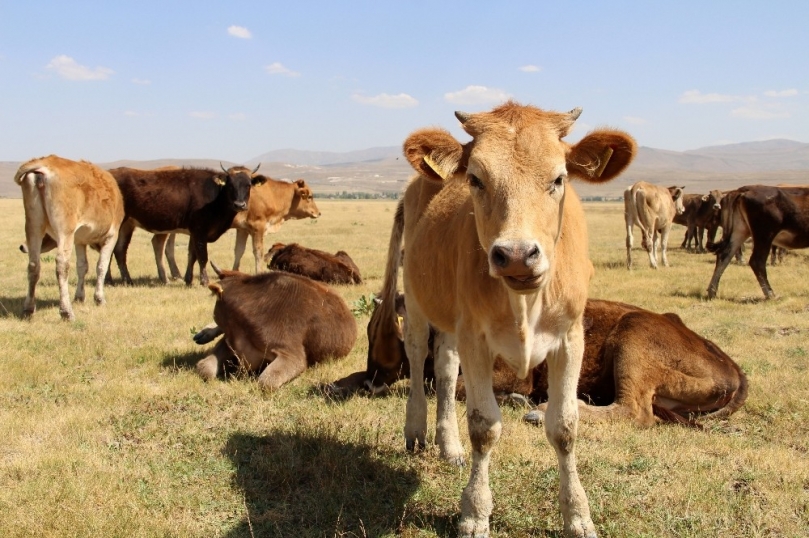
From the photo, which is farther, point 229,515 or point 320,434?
point 320,434

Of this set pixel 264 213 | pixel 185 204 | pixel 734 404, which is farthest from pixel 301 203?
pixel 734 404

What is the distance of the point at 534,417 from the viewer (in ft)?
18.6

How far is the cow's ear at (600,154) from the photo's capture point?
12.0ft

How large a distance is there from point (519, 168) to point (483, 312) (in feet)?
2.73

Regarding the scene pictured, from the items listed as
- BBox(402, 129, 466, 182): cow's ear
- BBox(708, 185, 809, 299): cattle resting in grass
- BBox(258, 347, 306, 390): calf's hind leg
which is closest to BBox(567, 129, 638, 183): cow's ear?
BBox(402, 129, 466, 182): cow's ear

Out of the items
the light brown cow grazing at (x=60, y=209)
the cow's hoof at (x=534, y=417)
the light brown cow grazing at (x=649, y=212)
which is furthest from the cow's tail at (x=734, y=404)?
the light brown cow grazing at (x=649, y=212)

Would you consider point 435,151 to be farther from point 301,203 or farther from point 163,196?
point 301,203

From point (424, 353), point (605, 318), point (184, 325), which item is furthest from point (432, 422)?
point (184, 325)

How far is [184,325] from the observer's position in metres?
9.62

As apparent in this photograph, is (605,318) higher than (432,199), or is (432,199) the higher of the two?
(432,199)

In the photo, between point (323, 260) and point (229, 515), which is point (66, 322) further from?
point (229, 515)

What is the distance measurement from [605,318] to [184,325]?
19.4ft

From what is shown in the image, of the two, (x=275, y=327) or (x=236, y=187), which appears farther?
(x=236, y=187)

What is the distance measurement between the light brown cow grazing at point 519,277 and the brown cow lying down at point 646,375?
1.83m
